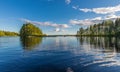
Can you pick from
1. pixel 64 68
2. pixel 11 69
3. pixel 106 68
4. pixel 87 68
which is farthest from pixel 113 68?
pixel 11 69

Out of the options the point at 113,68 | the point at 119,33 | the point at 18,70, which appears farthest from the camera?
the point at 119,33

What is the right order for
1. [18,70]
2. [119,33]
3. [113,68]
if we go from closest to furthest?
[18,70]
[113,68]
[119,33]

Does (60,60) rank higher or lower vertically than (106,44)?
lower

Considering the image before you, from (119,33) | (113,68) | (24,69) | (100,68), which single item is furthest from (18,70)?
(119,33)

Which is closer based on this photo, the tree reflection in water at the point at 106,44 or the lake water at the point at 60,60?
the lake water at the point at 60,60

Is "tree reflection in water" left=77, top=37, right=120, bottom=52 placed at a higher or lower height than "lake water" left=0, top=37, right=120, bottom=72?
higher

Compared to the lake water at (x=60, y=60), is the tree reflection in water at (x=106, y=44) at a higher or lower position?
higher

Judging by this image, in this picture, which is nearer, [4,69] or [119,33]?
[4,69]

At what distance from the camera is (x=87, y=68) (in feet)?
95.6

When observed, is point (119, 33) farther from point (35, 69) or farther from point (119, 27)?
point (35, 69)

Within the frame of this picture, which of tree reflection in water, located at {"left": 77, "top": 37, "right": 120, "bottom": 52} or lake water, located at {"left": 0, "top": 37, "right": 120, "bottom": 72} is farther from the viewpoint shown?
tree reflection in water, located at {"left": 77, "top": 37, "right": 120, "bottom": 52}

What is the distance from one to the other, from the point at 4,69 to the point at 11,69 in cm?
109

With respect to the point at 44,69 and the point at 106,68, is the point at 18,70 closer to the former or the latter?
the point at 44,69

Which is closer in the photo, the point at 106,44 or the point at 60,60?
the point at 60,60
